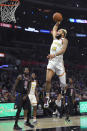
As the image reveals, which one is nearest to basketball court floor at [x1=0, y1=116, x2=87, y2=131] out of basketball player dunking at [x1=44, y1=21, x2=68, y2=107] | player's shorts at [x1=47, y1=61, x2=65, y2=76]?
basketball player dunking at [x1=44, y1=21, x2=68, y2=107]

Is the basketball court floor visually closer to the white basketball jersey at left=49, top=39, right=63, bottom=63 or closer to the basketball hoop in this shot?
the white basketball jersey at left=49, top=39, right=63, bottom=63

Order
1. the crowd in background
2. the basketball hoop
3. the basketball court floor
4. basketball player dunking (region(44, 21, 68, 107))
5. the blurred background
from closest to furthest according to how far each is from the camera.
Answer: basketball player dunking (region(44, 21, 68, 107)) < the basketball court floor < the basketball hoop < the crowd in background < the blurred background

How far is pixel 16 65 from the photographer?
73.5 feet

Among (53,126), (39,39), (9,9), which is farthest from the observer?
(39,39)

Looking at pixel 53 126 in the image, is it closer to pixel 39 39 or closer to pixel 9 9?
pixel 9 9

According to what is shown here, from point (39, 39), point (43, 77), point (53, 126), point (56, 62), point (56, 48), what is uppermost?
point (39, 39)

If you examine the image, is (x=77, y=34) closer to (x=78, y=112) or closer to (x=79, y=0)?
(x=79, y=0)

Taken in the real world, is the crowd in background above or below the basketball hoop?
below

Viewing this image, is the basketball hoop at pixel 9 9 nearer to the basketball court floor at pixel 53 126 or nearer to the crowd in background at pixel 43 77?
the basketball court floor at pixel 53 126

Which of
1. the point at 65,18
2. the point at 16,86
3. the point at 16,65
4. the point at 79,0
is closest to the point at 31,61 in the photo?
the point at 16,65

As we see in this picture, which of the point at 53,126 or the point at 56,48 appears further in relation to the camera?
the point at 53,126

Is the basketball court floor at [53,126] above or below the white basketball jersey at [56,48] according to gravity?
below

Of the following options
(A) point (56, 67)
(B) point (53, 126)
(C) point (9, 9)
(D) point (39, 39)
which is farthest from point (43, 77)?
(A) point (56, 67)

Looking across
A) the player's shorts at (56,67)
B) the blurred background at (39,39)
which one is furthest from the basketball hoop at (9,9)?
the blurred background at (39,39)
